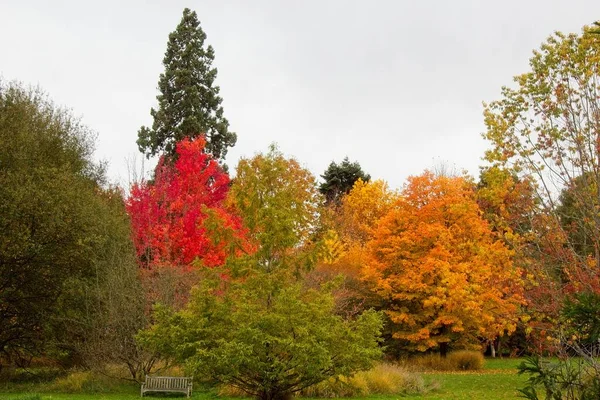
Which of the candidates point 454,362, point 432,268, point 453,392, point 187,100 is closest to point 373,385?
point 453,392

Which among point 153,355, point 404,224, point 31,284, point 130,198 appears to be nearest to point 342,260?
point 404,224

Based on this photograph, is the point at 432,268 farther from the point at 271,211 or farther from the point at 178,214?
the point at 271,211

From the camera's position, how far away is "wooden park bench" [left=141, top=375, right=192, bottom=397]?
54.6ft

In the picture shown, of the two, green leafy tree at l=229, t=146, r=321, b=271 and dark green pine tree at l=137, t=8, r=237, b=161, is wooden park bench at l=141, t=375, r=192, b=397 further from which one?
dark green pine tree at l=137, t=8, r=237, b=161

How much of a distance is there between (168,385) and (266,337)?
757 centimetres

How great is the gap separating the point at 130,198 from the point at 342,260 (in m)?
11.3

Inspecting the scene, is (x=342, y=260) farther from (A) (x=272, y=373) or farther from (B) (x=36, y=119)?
(A) (x=272, y=373)

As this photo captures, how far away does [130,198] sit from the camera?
2578 cm

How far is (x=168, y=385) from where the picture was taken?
1672cm

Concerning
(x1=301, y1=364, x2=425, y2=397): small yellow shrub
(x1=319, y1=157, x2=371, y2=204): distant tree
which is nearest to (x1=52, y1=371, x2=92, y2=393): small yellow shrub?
(x1=301, y1=364, x2=425, y2=397): small yellow shrub

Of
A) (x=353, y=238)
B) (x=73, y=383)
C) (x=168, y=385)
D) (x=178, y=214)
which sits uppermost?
(x=353, y=238)

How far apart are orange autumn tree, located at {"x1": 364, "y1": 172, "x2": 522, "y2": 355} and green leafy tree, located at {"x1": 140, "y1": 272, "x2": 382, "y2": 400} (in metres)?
15.3

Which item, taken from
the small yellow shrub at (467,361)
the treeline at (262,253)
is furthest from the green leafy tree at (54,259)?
the small yellow shrub at (467,361)

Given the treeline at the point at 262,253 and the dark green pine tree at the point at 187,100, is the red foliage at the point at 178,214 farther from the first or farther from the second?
the dark green pine tree at the point at 187,100
